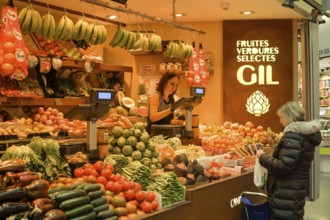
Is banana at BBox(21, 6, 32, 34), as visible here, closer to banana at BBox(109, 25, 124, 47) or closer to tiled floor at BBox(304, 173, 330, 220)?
banana at BBox(109, 25, 124, 47)

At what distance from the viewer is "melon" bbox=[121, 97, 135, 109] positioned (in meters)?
8.55

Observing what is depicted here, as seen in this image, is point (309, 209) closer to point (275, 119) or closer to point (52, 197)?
point (275, 119)

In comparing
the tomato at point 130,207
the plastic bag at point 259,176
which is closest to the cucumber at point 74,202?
the tomato at point 130,207

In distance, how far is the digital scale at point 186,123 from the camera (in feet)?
18.4

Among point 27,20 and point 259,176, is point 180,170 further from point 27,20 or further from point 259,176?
point 27,20

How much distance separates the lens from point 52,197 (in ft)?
8.78

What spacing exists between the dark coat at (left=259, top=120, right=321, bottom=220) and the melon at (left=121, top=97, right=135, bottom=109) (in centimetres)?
432

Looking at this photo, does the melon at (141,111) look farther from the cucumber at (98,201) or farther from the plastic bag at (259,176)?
the cucumber at (98,201)

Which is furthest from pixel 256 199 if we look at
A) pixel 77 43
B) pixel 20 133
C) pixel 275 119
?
pixel 77 43

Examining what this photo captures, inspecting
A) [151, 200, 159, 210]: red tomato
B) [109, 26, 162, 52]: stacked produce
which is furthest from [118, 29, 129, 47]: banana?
[151, 200, 159, 210]: red tomato

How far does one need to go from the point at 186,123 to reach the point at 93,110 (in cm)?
204

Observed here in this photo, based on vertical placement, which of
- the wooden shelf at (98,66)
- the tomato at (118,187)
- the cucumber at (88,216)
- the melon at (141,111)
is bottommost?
the cucumber at (88,216)

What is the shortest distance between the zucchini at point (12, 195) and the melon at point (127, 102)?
6.07 metres

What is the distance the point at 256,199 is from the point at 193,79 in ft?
7.82
